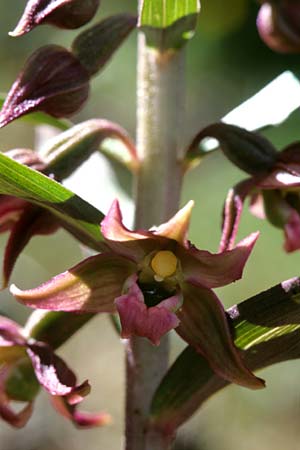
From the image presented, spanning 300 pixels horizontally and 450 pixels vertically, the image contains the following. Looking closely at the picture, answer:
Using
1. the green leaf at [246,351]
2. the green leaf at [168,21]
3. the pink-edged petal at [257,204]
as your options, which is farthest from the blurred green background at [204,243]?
the green leaf at [246,351]

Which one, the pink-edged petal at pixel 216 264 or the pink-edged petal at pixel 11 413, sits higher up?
the pink-edged petal at pixel 216 264

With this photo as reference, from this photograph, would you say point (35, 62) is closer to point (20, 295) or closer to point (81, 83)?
point (81, 83)

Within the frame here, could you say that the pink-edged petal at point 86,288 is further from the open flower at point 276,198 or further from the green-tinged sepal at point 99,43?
the green-tinged sepal at point 99,43

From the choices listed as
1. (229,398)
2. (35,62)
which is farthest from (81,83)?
(229,398)

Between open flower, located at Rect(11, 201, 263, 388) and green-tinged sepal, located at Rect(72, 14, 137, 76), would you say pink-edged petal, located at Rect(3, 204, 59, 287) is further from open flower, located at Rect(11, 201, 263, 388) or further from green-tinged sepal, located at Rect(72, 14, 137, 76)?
green-tinged sepal, located at Rect(72, 14, 137, 76)

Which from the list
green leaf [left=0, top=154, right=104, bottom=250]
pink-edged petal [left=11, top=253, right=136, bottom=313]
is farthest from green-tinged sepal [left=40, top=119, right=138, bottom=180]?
pink-edged petal [left=11, top=253, right=136, bottom=313]

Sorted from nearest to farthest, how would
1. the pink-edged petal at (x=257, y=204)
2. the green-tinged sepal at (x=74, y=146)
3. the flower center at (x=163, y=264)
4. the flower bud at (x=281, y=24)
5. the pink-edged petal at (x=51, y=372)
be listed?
the flower center at (x=163, y=264) → the pink-edged petal at (x=51, y=372) → the green-tinged sepal at (x=74, y=146) → the pink-edged petal at (x=257, y=204) → the flower bud at (x=281, y=24)

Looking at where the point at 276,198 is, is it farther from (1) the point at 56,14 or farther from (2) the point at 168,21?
(1) the point at 56,14
